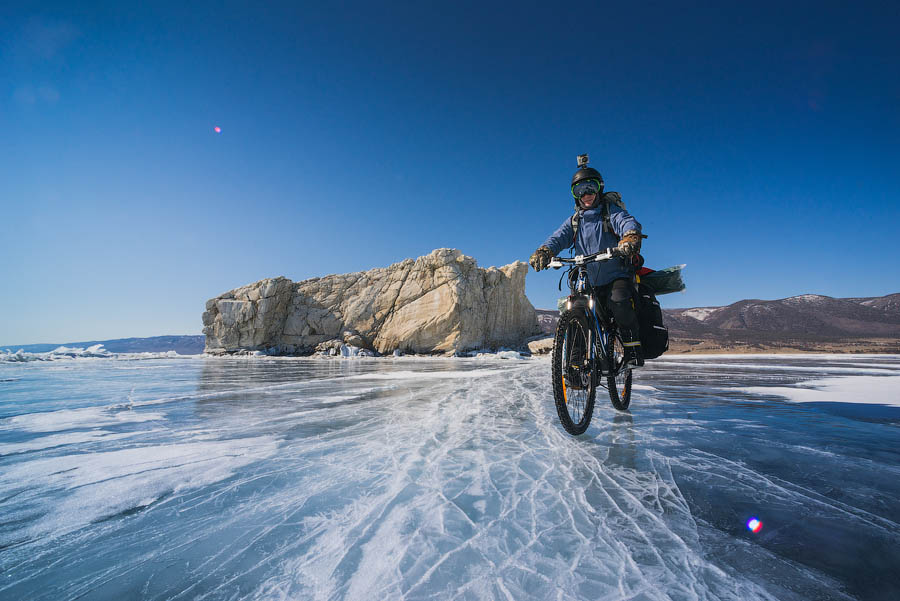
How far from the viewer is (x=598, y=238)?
3.27m

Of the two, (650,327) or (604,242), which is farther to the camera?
(604,242)

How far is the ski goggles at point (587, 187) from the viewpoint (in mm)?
3258

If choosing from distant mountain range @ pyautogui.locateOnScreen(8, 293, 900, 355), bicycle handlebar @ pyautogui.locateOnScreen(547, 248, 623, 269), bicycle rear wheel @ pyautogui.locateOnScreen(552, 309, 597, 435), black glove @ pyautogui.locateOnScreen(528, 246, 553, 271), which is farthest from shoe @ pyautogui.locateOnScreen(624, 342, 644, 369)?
distant mountain range @ pyautogui.locateOnScreen(8, 293, 900, 355)

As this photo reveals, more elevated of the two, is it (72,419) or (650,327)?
(650,327)

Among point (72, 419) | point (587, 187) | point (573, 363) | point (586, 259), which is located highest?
point (587, 187)

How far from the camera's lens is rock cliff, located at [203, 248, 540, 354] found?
34.1 metres

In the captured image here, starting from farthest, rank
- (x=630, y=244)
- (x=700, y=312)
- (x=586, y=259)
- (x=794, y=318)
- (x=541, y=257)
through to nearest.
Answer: (x=700, y=312) < (x=794, y=318) < (x=541, y=257) < (x=586, y=259) < (x=630, y=244)

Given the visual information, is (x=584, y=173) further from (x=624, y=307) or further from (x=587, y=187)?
(x=624, y=307)

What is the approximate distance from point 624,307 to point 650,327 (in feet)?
1.52

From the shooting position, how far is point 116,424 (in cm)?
349

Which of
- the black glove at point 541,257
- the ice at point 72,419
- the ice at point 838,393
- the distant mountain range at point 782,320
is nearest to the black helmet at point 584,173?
the black glove at point 541,257

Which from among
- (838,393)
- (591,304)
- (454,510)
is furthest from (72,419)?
(838,393)

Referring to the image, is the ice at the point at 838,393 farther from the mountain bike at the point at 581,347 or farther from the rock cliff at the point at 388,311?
the rock cliff at the point at 388,311

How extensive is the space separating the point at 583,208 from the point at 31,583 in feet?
13.0
